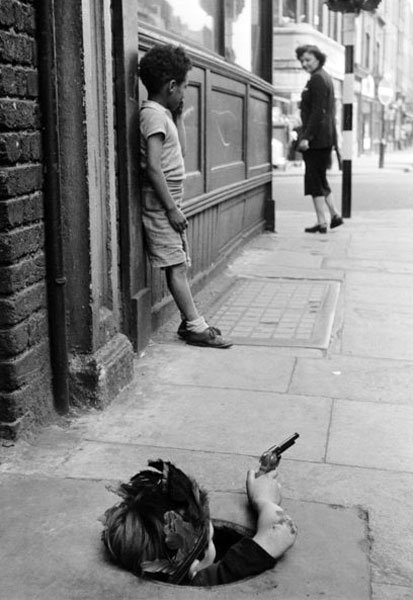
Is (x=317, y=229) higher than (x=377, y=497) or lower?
higher

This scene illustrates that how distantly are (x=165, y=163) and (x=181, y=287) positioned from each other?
734 mm

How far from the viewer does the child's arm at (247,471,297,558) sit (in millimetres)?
2586

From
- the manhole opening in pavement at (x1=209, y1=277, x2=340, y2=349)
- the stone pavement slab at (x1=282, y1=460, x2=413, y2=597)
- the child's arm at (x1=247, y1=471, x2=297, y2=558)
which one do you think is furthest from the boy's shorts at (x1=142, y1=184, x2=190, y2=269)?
the child's arm at (x1=247, y1=471, x2=297, y2=558)

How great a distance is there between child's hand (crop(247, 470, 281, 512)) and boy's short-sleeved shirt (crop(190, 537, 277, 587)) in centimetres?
30

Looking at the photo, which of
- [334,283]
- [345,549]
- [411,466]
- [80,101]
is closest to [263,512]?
[345,549]

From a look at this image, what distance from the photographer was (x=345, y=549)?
2.65 meters

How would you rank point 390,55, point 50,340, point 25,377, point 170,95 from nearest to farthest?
point 25,377 < point 50,340 < point 170,95 < point 390,55

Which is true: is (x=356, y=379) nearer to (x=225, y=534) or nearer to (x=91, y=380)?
(x=91, y=380)

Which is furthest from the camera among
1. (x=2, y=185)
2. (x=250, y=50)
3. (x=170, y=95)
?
(x=250, y=50)

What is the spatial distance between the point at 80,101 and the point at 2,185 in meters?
0.66

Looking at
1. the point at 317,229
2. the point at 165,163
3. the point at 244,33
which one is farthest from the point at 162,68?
the point at 317,229

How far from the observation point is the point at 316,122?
32.9ft

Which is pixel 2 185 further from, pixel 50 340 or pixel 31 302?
pixel 50 340

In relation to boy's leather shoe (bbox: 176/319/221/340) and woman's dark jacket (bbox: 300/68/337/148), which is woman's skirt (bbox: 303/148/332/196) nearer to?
woman's dark jacket (bbox: 300/68/337/148)
